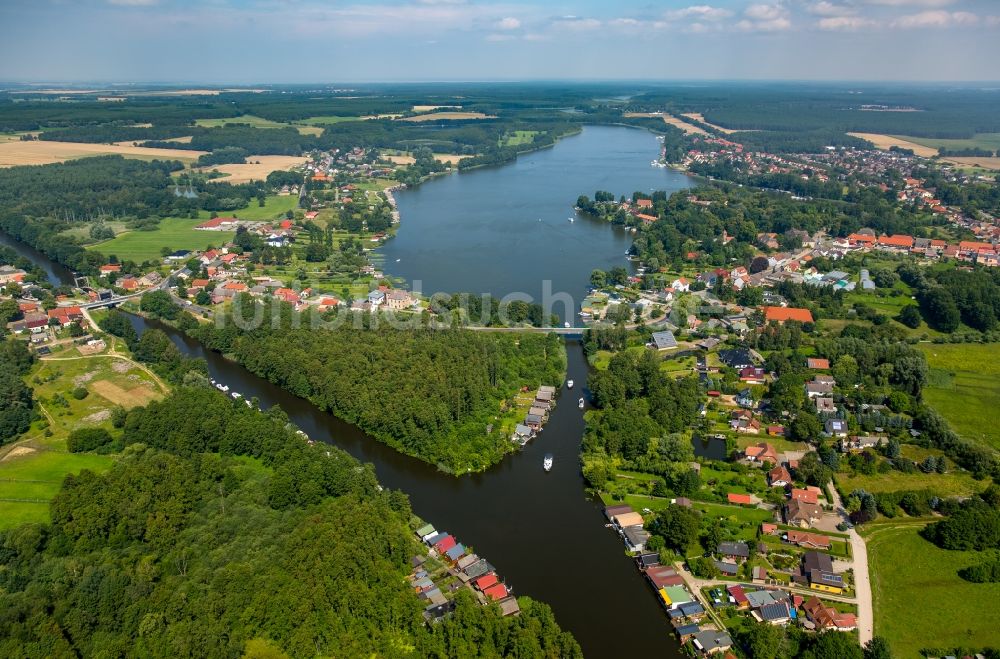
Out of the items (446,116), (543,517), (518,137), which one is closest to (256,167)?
(518,137)

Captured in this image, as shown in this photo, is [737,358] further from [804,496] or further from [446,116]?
[446,116]

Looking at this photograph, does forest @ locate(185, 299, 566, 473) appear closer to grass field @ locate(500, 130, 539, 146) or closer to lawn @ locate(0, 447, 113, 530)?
lawn @ locate(0, 447, 113, 530)

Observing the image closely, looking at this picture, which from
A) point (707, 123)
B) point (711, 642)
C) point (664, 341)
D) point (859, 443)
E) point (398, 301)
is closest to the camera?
point (711, 642)

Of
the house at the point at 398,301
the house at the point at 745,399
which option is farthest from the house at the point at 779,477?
the house at the point at 398,301

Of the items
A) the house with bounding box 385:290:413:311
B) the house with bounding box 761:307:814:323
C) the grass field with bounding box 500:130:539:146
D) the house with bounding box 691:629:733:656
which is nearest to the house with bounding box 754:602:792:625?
the house with bounding box 691:629:733:656

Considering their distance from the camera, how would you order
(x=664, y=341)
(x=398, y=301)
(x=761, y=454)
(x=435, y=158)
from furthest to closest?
(x=435, y=158), (x=398, y=301), (x=664, y=341), (x=761, y=454)

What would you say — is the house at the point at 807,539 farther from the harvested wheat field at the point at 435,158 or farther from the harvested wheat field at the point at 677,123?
the harvested wheat field at the point at 677,123
